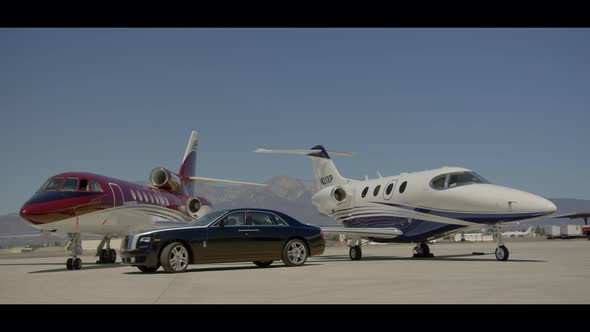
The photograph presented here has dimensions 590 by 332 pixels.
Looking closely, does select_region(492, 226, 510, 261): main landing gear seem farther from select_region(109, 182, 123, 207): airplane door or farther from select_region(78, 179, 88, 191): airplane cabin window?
select_region(78, 179, 88, 191): airplane cabin window

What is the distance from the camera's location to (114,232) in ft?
66.3

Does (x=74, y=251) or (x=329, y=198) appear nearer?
(x=74, y=251)

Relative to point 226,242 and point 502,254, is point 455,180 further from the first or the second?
point 226,242

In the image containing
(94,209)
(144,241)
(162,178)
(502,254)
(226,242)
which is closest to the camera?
(144,241)

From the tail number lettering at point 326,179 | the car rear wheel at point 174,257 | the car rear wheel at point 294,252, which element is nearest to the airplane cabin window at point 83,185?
the car rear wheel at point 174,257

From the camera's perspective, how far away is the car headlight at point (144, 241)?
13.2 m

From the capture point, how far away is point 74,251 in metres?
17.4

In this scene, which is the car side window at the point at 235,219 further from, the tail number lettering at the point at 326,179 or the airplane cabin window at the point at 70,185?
the tail number lettering at the point at 326,179

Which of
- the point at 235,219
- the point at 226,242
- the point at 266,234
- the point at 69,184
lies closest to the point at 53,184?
the point at 69,184

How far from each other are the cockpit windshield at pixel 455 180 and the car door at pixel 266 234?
5.70 metres

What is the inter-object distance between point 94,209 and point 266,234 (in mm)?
6594

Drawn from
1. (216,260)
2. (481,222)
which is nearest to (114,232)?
(216,260)

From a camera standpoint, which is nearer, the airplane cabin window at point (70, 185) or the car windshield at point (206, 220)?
the car windshield at point (206, 220)
